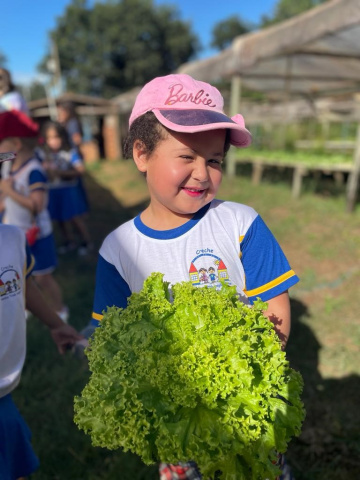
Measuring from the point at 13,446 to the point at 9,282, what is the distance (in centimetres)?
78

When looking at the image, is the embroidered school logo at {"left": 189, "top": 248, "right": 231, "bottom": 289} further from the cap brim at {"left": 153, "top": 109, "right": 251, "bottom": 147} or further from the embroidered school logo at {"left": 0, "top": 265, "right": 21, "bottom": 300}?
the embroidered school logo at {"left": 0, "top": 265, "right": 21, "bottom": 300}

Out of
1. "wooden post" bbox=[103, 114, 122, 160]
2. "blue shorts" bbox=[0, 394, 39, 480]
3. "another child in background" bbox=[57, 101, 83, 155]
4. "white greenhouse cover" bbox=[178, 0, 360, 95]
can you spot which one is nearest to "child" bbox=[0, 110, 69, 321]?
"blue shorts" bbox=[0, 394, 39, 480]

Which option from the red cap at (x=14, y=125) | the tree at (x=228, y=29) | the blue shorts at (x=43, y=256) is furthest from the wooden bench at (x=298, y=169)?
the tree at (x=228, y=29)

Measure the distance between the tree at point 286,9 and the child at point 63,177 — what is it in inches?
2165

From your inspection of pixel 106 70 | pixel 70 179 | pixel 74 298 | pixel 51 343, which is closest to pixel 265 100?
pixel 70 179

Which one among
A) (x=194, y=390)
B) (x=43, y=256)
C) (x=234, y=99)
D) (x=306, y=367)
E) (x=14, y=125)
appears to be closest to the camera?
(x=194, y=390)

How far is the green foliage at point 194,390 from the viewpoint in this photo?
1.16 metres

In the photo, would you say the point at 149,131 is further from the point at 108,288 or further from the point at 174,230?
the point at 108,288

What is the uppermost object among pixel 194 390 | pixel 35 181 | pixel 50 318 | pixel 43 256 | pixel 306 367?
pixel 194 390

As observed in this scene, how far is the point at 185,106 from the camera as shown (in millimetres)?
1505

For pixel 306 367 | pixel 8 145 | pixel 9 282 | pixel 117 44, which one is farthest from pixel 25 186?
pixel 117 44

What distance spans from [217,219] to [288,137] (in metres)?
10.7

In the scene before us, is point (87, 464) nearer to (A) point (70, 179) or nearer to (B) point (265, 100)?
(A) point (70, 179)

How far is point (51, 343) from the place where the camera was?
4137 mm
